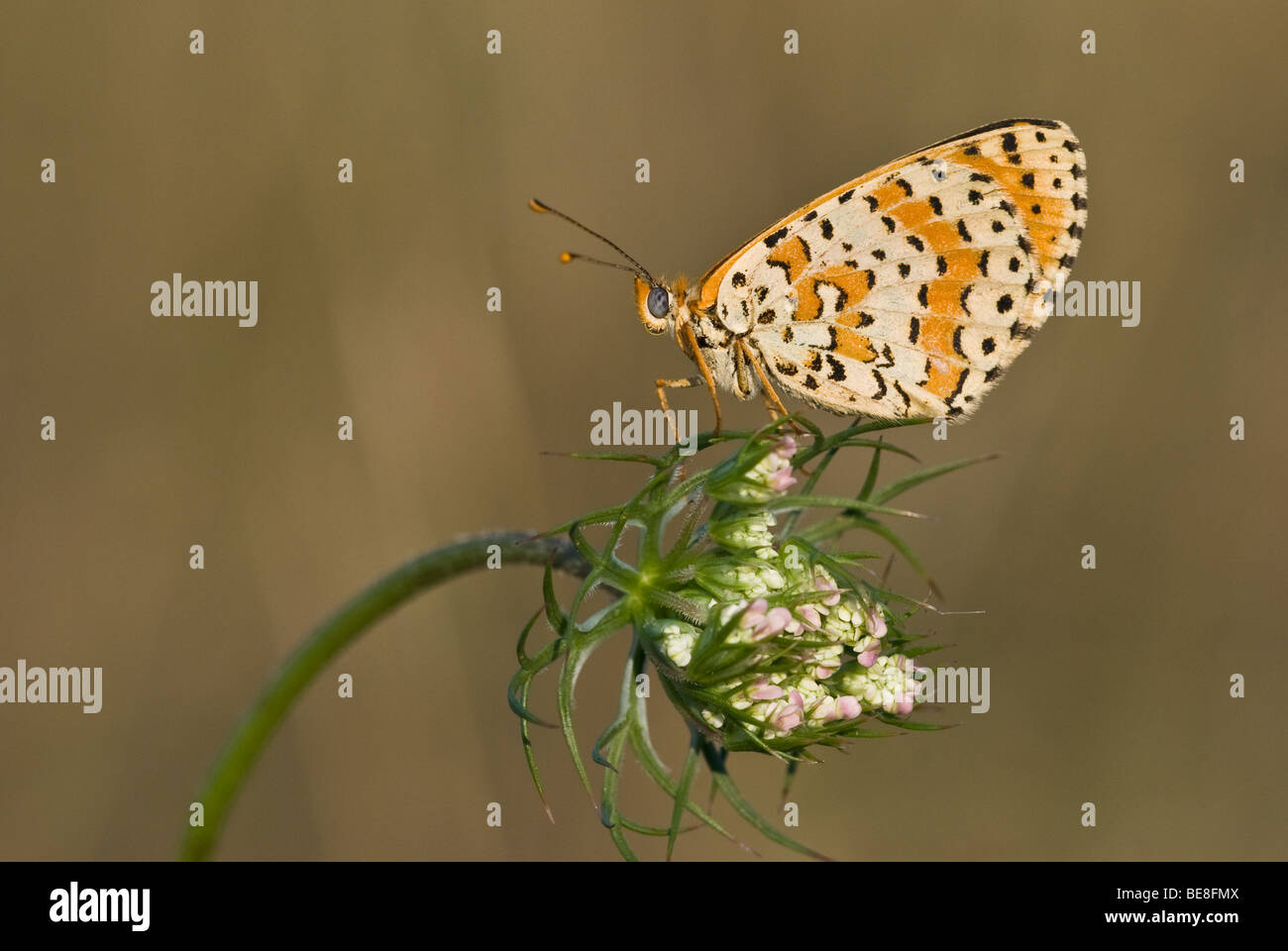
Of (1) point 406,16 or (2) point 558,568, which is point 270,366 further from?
(2) point 558,568

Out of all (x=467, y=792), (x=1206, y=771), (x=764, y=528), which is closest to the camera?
(x=764, y=528)

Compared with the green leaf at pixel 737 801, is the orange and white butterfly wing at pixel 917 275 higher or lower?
higher

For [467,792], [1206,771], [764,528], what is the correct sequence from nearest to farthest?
[764,528]
[467,792]
[1206,771]

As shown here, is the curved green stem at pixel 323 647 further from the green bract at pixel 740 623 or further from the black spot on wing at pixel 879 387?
the black spot on wing at pixel 879 387

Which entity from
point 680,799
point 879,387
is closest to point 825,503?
point 680,799

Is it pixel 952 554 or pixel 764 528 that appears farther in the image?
pixel 952 554

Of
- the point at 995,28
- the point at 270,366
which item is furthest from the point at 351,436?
the point at 995,28

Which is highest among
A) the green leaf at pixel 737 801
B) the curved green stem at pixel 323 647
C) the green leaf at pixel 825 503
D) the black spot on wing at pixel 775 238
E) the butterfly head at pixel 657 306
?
the black spot on wing at pixel 775 238

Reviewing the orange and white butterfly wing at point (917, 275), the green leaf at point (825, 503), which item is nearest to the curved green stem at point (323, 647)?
the green leaf at point (825, 503)
